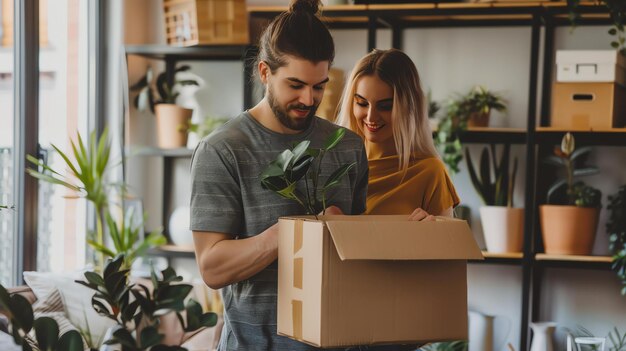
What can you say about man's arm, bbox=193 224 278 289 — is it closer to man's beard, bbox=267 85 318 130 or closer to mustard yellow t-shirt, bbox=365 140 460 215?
man's beard, bbox=267 85 318 130

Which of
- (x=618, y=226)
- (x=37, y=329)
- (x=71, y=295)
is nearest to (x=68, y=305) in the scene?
(x=71, y=295)

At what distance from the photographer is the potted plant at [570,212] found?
13.2ft

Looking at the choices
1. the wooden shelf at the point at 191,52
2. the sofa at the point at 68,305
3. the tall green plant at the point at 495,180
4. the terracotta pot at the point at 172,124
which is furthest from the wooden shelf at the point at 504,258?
the terracotta pot at the point at 172,124

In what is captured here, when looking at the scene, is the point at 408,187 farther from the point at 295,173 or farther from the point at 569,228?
the point at 569,228

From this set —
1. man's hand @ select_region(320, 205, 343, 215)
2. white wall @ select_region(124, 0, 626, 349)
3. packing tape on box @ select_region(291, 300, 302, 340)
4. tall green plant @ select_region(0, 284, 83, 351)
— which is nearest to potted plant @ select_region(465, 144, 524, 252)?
white wall @ select_region(124, 0, 626, 349)

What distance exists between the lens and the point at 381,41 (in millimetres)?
4598

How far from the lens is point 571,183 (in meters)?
4.08

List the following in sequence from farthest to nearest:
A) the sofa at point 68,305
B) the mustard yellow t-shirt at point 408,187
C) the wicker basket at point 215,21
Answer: the wicker basket at point 215,21 → the sofa at point 68,305 → the mustard yellow t-shirt at point 408,187

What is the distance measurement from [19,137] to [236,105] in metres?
1.20

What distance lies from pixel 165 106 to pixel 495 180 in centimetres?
172

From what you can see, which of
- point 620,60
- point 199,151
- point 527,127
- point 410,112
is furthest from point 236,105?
point 199,151

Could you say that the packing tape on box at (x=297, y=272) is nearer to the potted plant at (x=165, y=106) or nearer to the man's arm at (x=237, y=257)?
the man's arm at (x=237, y=257)

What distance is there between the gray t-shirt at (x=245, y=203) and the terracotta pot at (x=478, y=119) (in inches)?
94.9

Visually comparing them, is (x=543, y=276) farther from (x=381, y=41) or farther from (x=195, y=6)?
(x=195, y=6)
